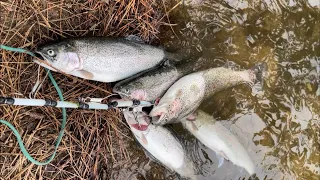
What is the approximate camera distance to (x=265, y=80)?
4715mm

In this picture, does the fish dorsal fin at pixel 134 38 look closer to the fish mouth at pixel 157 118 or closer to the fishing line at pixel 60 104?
the fishing line at pixel 60 104

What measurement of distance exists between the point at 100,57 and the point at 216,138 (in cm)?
154

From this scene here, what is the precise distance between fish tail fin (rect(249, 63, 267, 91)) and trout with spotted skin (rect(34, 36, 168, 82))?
1290mm

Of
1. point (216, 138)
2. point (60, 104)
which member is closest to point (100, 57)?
point (60, 104)

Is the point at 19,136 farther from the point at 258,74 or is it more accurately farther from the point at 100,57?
the point at 258,74

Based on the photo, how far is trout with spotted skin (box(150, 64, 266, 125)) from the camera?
3.89 m

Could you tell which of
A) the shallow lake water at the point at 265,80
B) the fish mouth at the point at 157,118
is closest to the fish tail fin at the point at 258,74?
the shallow lake water at the point at 265,80

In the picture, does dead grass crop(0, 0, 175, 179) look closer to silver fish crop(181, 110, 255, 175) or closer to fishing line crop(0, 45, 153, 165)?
fishing line crop(0, 45, 153, 165)

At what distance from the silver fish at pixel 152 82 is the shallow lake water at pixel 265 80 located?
30cm

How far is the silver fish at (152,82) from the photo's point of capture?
3.79 meters

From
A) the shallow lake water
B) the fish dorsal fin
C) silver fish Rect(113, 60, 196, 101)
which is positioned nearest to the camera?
silver fish Rect(113, 60, 196, 101)

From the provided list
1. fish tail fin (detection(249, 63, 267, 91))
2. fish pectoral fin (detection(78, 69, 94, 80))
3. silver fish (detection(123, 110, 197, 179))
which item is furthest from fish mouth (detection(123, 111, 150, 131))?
fish tail fin (detection(249, 63, 267, 91))

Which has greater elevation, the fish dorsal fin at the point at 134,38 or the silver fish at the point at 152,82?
the fish dorsal fin at the point at 134,38

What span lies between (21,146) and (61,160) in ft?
1.54
